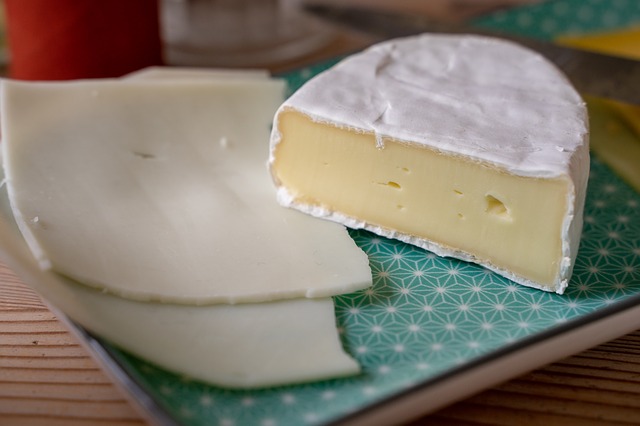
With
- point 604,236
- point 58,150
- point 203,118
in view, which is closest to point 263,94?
point 203,118

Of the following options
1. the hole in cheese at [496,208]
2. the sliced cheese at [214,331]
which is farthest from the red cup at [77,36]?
the hole in cheese at [496,208]

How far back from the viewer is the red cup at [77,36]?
1874 mm

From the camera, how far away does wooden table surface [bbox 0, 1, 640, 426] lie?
3.61 feet

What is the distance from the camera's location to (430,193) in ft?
4.60

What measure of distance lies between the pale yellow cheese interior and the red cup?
670 mm

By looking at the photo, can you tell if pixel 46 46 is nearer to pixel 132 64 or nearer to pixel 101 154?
pixel 132 64

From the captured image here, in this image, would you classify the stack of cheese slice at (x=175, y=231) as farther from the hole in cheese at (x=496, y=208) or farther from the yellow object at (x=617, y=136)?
the yellow object at (x=617, y=136)

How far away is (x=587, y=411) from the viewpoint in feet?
3.72

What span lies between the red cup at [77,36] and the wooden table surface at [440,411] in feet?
2.76

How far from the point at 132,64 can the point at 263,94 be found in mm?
407

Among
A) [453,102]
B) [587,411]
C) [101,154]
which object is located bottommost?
[587,411]

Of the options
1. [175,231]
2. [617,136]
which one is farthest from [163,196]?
[617,136]

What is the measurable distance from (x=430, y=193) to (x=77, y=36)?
1.01 meters

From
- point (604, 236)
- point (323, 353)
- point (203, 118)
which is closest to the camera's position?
point (323, 353)
